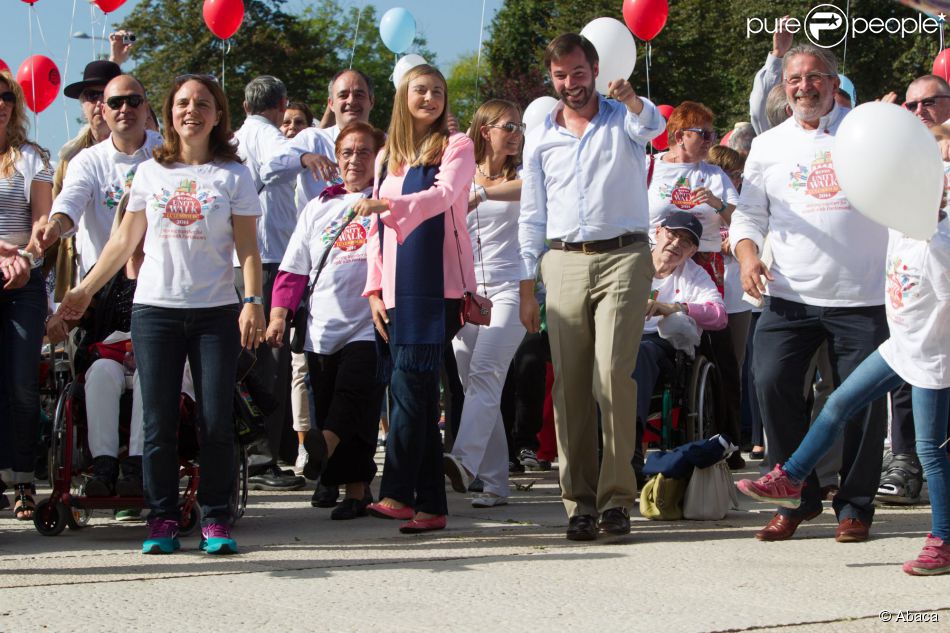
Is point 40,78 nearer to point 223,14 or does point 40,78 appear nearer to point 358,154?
point 223,14

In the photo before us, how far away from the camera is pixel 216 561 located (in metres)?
5.65

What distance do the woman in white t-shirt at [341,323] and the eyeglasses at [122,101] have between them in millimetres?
1068

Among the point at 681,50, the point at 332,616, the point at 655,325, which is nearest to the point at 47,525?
the point at 332,616

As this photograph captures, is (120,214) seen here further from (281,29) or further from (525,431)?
(281,29)

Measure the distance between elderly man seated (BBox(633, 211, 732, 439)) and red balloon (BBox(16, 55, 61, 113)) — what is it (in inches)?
407

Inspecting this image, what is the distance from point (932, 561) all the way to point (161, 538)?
3.13 metres

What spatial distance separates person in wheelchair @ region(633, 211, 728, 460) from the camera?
7977 mm

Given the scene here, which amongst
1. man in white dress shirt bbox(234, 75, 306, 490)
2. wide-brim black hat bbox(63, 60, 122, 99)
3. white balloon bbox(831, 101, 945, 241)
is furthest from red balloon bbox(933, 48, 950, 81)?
white balloon bbox(831, 101, 945, 241)

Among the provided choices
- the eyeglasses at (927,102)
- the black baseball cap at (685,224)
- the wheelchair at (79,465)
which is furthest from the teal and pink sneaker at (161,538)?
the eyeglasses at (927,102)

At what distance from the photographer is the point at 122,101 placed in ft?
23.8

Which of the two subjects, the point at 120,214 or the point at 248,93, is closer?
the point at 120,214

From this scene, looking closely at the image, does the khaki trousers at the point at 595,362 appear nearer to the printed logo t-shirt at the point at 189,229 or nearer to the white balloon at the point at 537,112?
the printed logo t-shirt at the point at 189,229

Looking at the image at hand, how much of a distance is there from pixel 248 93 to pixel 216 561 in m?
4.70

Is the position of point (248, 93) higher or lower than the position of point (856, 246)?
higher
